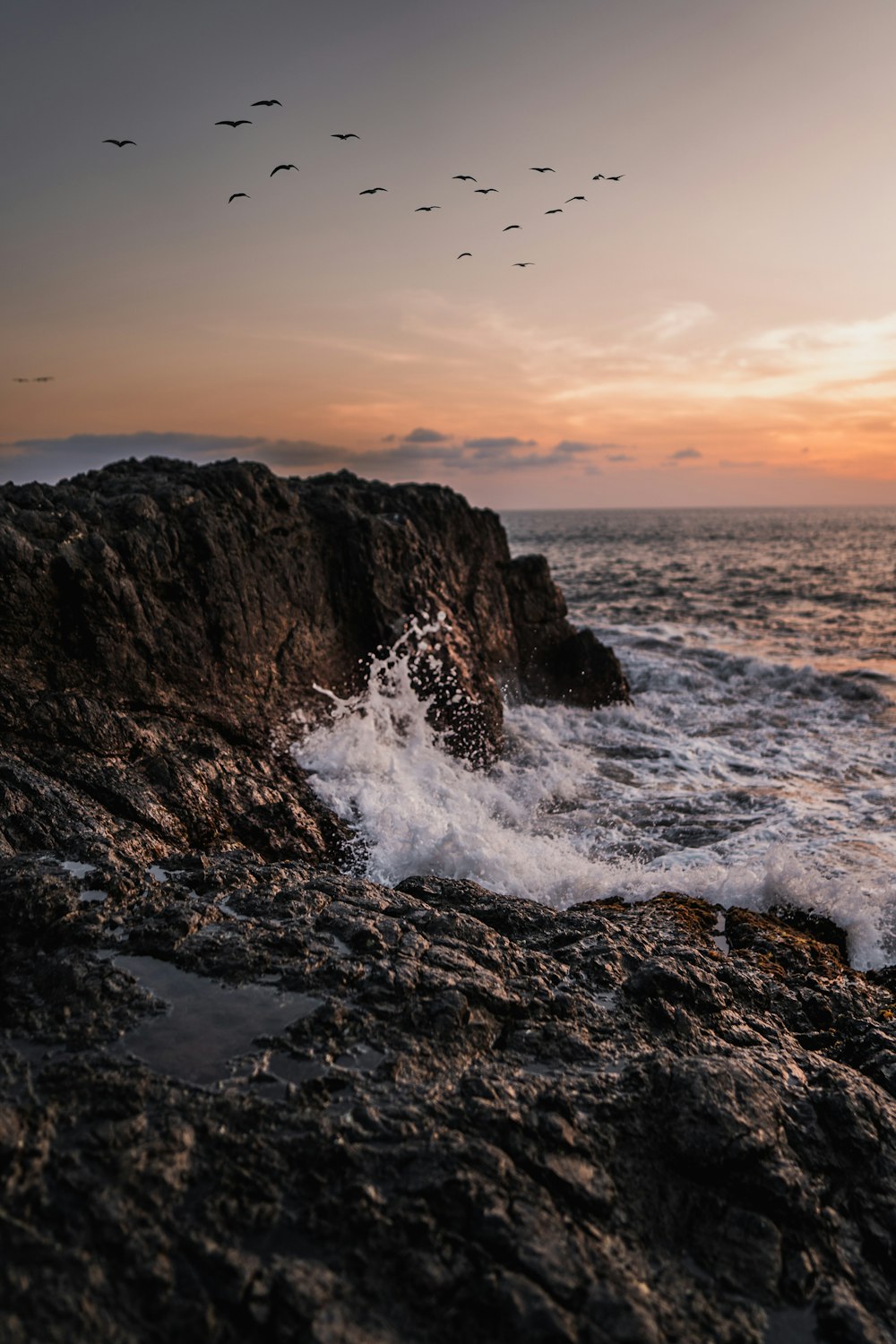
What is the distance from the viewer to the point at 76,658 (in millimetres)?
9500

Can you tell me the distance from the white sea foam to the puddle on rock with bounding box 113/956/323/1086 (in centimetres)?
421

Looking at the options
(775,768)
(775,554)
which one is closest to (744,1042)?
(775,768)

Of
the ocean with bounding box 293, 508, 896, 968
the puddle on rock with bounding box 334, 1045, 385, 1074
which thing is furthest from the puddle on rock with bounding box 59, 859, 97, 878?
the ocean with bounding box 293, 508, 896, 968

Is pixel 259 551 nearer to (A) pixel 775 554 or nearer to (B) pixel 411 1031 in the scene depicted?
(B) pixel 411 1031

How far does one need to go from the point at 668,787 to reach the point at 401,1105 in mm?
10705

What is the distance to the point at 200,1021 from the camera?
15.0ft

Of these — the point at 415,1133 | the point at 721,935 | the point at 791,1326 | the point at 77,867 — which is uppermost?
the point at 77,867

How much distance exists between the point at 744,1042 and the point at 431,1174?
8.27 ft

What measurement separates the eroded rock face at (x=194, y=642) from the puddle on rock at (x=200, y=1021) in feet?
6.98

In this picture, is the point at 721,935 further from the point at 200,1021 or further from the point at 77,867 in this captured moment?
the point at 77,867

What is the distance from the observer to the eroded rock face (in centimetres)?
817

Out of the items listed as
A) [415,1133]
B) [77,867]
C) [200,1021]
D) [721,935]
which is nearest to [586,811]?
[721,935]

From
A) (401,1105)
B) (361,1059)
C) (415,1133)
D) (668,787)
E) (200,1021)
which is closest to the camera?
(415,1133)

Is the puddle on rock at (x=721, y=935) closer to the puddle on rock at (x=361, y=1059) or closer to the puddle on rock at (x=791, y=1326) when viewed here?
the puddle on rock at (x=791, y=1326)
